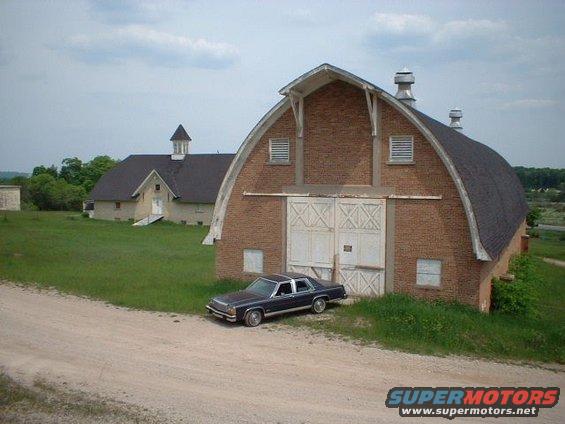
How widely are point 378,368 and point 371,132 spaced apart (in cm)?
902

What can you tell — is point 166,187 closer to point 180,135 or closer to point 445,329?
point 180,135

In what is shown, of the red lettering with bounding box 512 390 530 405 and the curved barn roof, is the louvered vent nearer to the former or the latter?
the curved barn roof

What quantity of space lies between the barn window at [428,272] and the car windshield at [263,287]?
5.05 m

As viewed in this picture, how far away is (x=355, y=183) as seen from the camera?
19531mm

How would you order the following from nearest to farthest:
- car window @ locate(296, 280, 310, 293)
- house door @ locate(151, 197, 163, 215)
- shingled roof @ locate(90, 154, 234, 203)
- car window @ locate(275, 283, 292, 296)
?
car window @ locate(275, 283, 292, 296)
car window @ locate(296, 280, 310, 293)
shingled roof @ locate(90, 154, 234, 203)
house door @ locate(151, 197, 163, 215)

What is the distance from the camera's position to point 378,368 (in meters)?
13.1

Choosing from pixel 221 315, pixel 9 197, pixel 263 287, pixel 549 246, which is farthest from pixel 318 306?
pixel 9 197

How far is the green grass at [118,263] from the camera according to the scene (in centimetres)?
2116

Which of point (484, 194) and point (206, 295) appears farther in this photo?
point (206, 295)

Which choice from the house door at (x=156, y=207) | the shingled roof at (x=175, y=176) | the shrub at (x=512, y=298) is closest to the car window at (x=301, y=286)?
the shrub at (x=512, y=298)

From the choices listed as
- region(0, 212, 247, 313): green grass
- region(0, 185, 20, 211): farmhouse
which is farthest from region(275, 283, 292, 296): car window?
region(0, 185, 20, 211): farmhouse

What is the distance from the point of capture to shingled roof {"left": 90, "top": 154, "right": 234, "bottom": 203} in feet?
188

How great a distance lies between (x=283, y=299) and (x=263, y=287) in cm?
86

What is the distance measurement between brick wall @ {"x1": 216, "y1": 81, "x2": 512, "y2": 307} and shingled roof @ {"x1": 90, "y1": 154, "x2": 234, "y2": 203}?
113 ft
